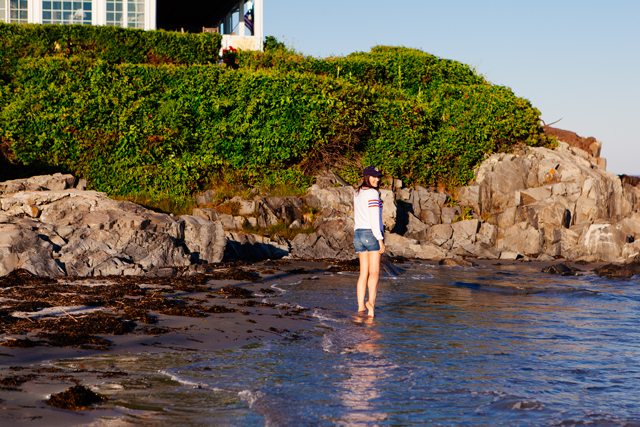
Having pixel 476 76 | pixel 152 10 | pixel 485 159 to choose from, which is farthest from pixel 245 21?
pixel 485 159

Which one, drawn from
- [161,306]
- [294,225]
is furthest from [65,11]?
[161,306]

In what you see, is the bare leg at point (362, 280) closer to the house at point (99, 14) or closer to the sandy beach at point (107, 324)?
the sandy beach at point (107, 324)

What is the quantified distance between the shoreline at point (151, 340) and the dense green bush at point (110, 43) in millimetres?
12268

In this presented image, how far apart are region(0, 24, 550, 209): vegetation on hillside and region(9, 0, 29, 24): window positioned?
14.5 ft

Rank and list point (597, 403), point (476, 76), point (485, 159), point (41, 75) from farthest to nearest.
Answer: point (476, 76), point (485, 159), point (41, 75), point (597, 403)

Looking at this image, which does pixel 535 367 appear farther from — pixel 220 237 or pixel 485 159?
pixel 485 159

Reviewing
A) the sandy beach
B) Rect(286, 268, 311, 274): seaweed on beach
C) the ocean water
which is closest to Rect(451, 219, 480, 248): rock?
Rect(286, 268, 311, 274): seaweed on beach

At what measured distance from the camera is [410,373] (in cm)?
548

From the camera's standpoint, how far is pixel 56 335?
6.17m

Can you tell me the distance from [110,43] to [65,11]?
3.98m

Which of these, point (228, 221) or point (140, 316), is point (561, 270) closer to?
point (228, 221)

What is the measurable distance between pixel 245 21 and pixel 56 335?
21.5 m

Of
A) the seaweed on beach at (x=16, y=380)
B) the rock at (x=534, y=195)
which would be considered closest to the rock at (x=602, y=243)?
the rock at (x=534, y=195)

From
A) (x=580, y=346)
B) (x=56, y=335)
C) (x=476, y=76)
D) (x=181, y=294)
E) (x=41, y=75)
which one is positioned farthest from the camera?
(x=476, y=76)
